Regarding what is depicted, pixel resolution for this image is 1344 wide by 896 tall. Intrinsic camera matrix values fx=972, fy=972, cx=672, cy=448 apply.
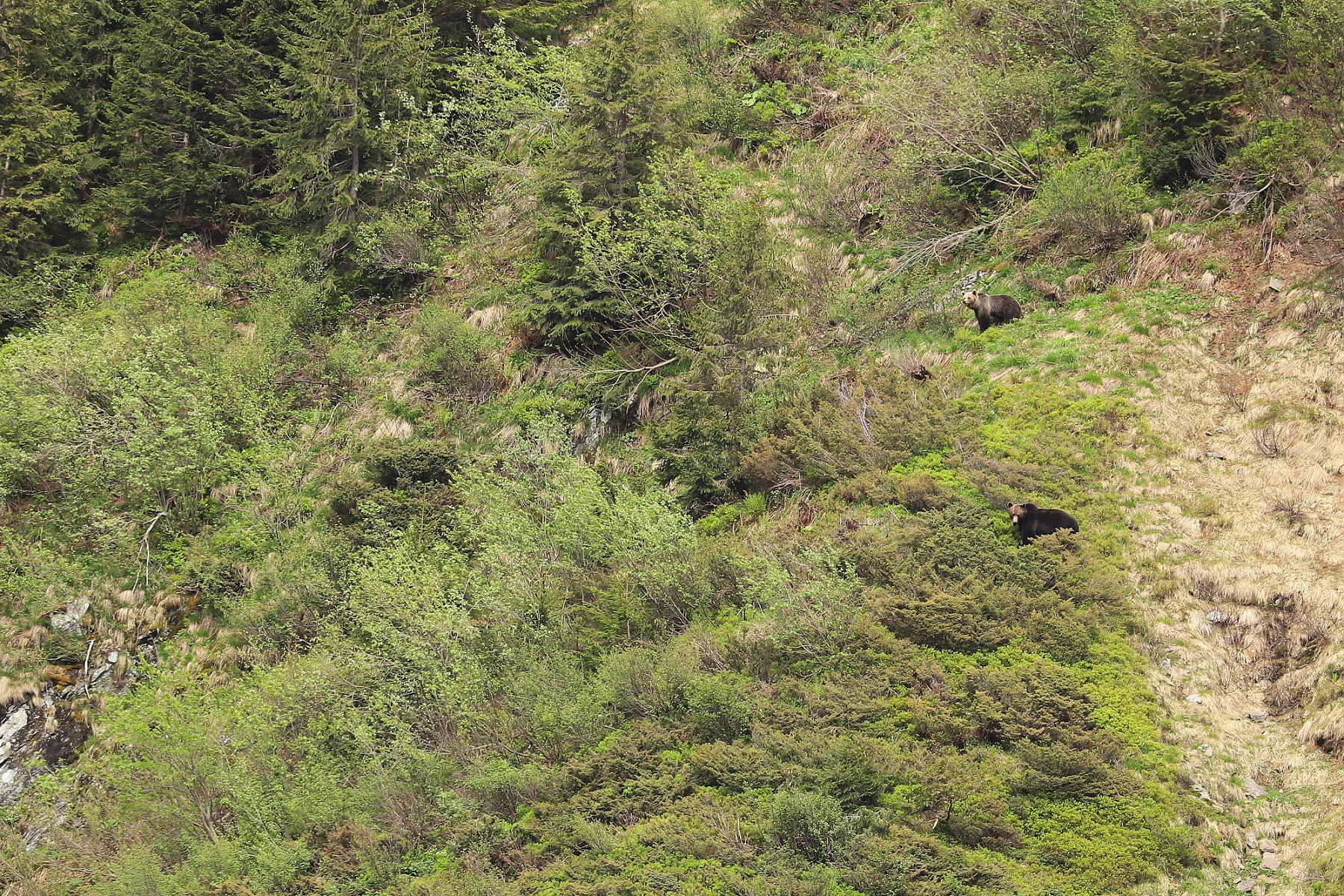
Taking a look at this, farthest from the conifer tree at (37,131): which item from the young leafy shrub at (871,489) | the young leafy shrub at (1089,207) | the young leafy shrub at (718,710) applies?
the young leafy shrub at (1089,207)

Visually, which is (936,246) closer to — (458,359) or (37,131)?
(458,359)

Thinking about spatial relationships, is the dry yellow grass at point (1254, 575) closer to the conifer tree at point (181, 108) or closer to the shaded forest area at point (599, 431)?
the shaded forest area at point (599, 431)

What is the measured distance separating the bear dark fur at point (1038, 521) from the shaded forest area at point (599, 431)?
9.0 inches

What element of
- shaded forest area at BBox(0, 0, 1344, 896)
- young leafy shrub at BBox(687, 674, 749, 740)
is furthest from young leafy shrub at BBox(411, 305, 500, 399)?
young leafy shrub at BBox(687, 674, 749, 740)

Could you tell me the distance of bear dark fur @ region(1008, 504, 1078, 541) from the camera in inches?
477

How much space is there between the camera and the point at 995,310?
16.0 metres

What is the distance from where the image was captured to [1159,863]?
30.0 ft

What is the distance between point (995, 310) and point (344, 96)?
16.5 m

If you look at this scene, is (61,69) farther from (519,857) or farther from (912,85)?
(519,857)

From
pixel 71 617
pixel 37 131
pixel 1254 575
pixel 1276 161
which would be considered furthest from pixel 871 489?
pixel 37 131

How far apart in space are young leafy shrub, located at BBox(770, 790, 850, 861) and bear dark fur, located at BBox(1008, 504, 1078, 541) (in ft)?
14.5

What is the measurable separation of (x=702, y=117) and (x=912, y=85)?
4.41 meters

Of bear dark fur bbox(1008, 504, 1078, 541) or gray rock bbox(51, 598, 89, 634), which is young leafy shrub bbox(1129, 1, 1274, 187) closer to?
bear dark fur bbox(1008, 504, 1078, 541)

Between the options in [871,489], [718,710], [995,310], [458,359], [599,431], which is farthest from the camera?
[458,359]
